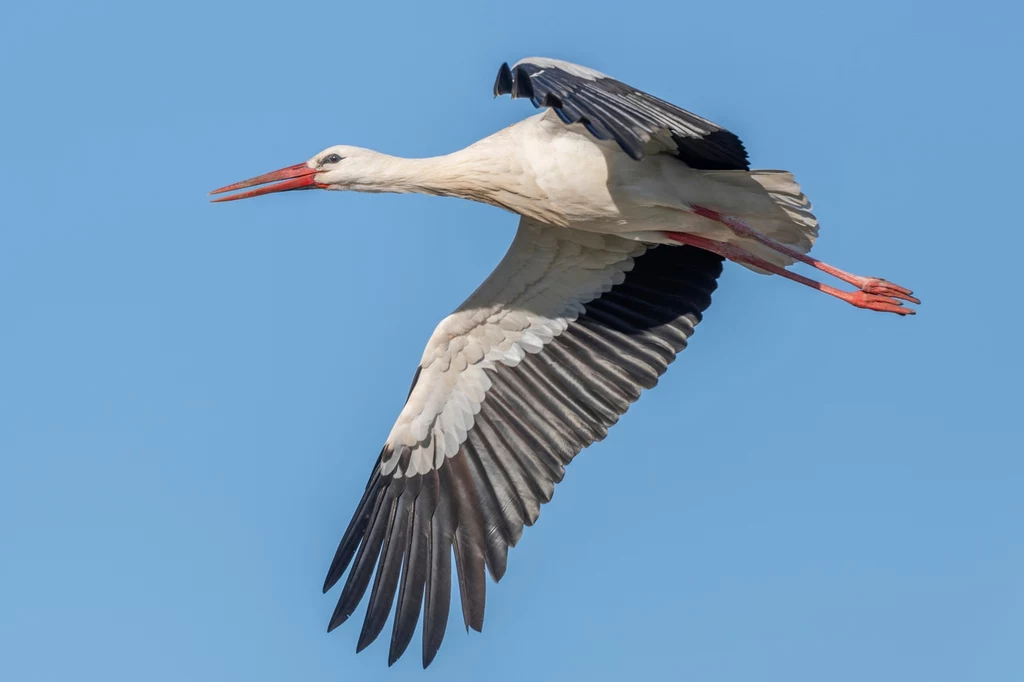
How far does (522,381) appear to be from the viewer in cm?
889

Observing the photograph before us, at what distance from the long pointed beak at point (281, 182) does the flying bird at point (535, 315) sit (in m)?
0.01

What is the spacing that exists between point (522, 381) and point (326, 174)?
5.73ft

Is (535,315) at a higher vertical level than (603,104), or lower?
higher

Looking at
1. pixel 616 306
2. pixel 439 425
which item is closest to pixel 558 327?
pixel 616 306

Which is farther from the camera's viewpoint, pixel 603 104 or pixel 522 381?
pixel 522 381

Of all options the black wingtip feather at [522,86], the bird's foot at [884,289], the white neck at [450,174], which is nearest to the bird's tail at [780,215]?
the bird's foot at [884,289]

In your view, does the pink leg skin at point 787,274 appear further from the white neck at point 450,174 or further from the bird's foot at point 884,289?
the white neck at point 450,174

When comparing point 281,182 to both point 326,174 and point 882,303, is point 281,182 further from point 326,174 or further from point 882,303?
point 882,303

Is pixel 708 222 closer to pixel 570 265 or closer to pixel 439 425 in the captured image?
pixel 570 265

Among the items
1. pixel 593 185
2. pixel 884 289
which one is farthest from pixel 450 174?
pixel 884 289

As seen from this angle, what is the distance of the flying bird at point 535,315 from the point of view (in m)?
7.89

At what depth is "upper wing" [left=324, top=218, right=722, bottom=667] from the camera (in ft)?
27.6

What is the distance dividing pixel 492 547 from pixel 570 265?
6.05 feet

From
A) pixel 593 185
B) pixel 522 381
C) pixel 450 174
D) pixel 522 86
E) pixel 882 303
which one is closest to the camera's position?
pixel 522 86
